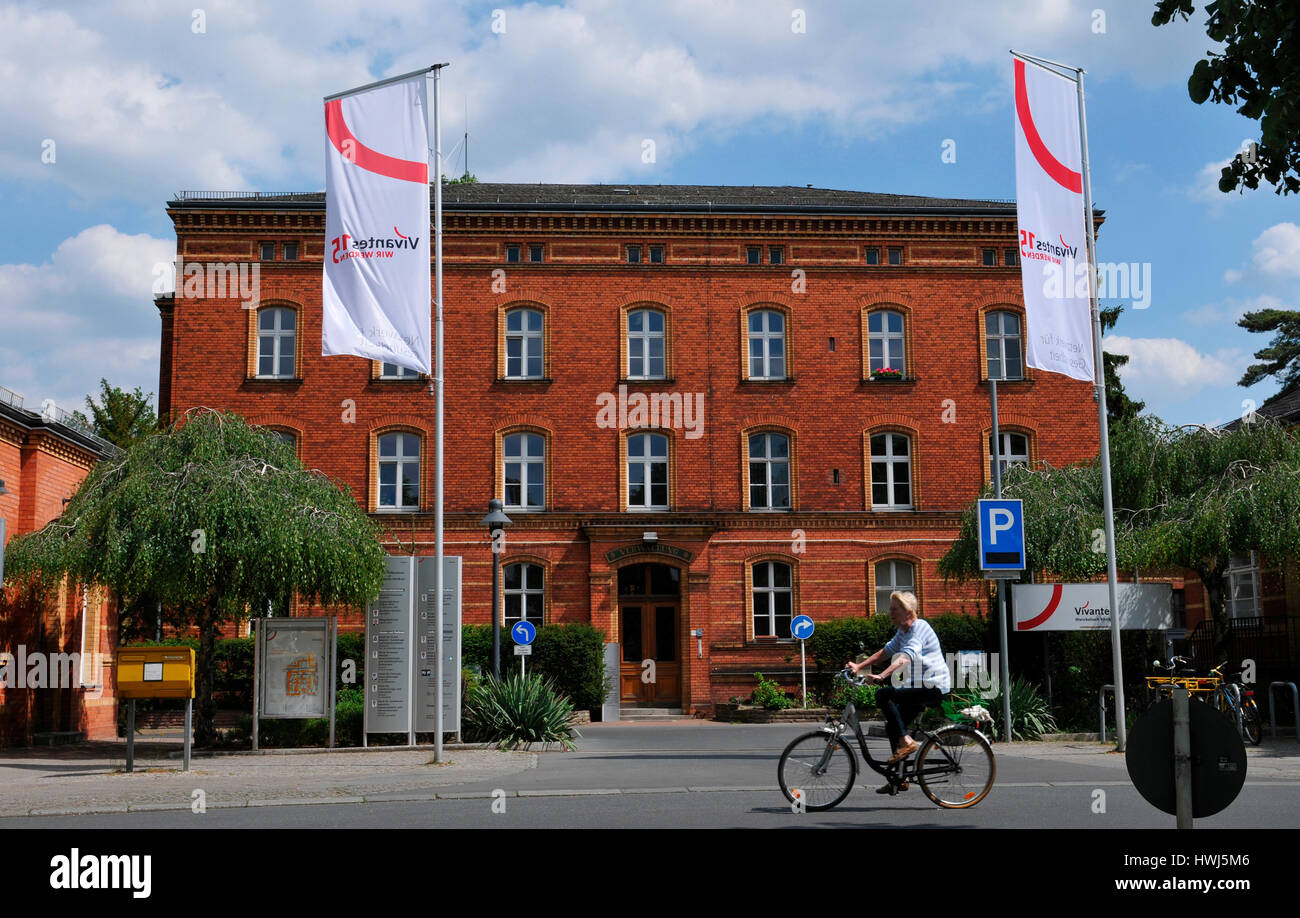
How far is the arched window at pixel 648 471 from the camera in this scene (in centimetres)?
3353

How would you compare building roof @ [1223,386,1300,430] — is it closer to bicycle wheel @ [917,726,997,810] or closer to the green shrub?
the green shrub

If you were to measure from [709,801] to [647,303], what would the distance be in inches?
926

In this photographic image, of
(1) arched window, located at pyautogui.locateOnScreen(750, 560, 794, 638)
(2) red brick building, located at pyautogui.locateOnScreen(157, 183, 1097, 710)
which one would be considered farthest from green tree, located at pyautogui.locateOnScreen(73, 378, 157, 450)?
(1) arched window, located at pyautogui.locateOnScreen(750, 560, 794, 638)

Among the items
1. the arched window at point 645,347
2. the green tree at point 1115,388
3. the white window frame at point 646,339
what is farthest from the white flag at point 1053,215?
the green tree at point 1115,388

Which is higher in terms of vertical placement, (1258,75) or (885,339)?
(885,339)

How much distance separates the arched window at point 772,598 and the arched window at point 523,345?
7896mm

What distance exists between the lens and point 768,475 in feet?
111

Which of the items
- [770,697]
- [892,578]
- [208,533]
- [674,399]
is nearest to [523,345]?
[674,399]

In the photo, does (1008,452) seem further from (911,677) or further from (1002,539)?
(911,677)

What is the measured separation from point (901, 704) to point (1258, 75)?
5.28 m

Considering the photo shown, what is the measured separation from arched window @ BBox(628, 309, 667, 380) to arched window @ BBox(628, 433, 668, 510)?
5.68ft

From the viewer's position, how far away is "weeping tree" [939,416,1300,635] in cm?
2117

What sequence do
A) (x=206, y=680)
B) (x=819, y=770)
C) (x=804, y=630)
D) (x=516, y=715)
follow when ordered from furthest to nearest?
(x=804, y=630)
(x=206, y=680)
(x=516, y=715)
(x=819, y=770)
